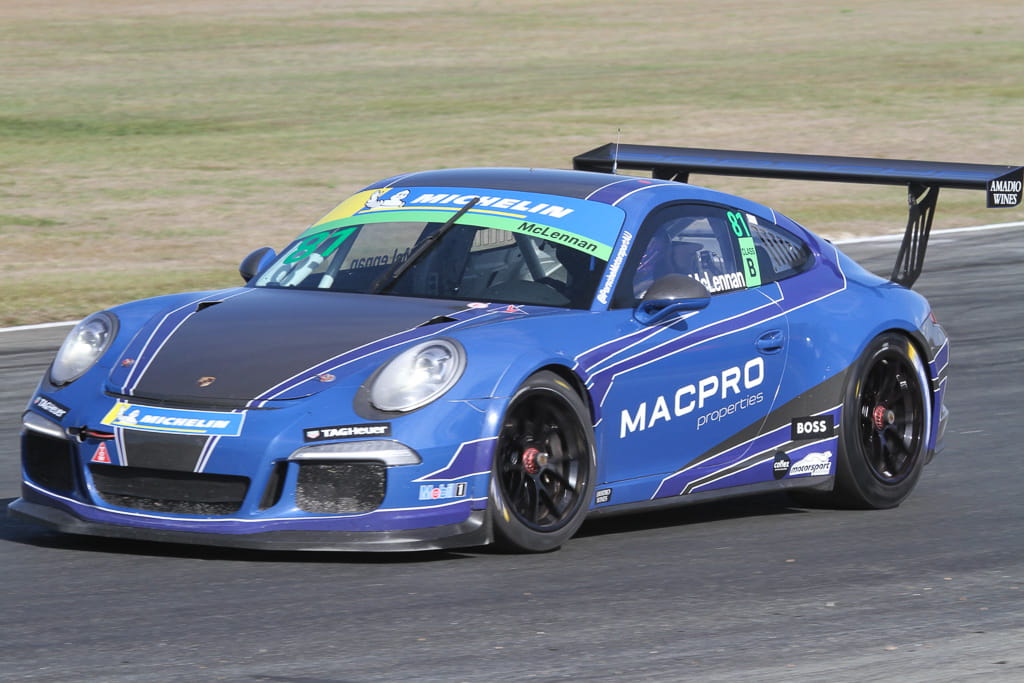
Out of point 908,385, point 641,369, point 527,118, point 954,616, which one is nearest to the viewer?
point 954,616

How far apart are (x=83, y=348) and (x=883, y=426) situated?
331 centimetres

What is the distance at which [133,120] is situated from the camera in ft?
95.6

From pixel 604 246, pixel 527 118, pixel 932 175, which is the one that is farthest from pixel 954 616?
pixel 527 118

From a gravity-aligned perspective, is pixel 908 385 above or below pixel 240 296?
below

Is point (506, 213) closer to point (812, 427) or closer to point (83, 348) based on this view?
point (812, 427)

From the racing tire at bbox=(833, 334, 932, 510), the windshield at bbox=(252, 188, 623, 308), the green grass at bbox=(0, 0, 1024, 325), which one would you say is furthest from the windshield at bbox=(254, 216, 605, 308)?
the green grass at bbox=(0, 0, 1024, 325)

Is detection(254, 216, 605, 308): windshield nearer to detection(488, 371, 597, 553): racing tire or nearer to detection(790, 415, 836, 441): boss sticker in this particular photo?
detection(488, 371, 597, 553): racing tire

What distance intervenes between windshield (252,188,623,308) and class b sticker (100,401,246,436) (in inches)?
46.7

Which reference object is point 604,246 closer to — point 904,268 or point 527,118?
point 904,268

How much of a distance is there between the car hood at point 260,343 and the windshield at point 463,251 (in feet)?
0.87

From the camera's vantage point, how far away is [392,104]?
3136 centimetres

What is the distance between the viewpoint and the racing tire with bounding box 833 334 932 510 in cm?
771

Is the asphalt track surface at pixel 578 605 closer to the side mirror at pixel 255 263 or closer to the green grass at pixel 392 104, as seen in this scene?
the side mirror at pixel 255 263

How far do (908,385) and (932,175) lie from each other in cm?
106
